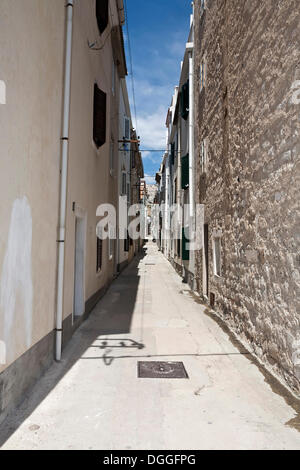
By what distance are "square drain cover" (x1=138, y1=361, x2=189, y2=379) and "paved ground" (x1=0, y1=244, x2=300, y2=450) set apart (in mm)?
108

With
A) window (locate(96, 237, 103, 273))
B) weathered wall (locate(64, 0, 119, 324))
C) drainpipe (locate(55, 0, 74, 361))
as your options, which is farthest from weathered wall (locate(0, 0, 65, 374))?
window (locate(96, 237, 103, 273))

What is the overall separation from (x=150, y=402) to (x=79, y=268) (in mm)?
4067

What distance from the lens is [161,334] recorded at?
6.68m

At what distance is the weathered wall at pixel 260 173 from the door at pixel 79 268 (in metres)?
3.12

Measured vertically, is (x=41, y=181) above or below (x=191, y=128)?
below

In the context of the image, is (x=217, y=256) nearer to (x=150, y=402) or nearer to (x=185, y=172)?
(x=150, y=402)

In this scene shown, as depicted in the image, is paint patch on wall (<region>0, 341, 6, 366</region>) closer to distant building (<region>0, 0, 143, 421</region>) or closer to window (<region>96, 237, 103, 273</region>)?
distant building (<region>0, 0, 143, 421</region>)

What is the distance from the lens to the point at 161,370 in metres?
4.83

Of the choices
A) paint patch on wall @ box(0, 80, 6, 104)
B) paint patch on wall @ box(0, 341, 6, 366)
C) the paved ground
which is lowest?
the paved ground

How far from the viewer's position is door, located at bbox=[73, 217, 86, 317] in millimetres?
7297

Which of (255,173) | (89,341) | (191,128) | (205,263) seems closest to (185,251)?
(205,263)

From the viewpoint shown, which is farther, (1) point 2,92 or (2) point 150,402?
(2) point 150,402

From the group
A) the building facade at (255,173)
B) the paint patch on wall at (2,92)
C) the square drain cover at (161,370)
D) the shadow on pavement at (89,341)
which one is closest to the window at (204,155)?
the building facade at (255,173)
